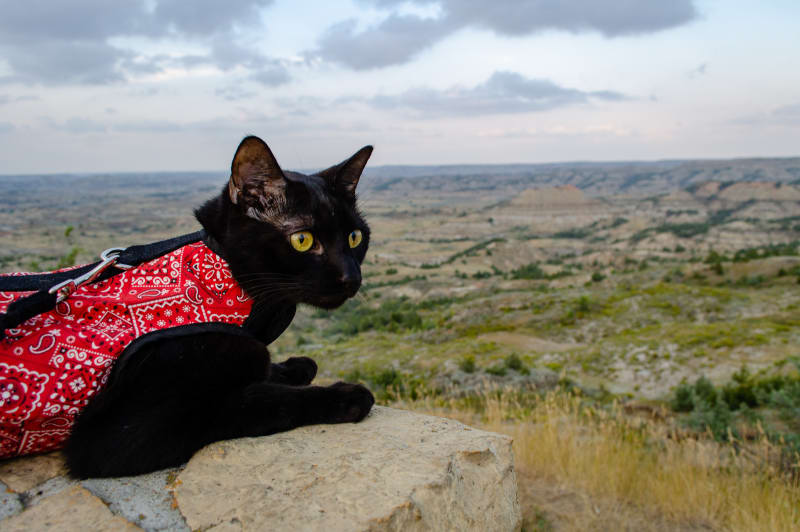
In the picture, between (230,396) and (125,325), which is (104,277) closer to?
(125,325)

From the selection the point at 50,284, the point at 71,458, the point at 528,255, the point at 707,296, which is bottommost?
the point at 528,255

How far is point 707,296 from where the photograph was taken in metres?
15.2

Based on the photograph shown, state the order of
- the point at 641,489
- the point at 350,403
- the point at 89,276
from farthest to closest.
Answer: the point at 641,489, the point at 350,403, the point at 89,276

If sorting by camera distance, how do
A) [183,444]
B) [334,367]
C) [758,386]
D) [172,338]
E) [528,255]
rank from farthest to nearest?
[528,255], [334,367], [758,386], [183,444], [172,338]

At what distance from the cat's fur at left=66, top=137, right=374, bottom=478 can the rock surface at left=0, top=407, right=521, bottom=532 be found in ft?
0.33

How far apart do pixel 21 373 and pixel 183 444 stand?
2.17 feet

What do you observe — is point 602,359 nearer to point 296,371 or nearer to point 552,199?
point 296,371

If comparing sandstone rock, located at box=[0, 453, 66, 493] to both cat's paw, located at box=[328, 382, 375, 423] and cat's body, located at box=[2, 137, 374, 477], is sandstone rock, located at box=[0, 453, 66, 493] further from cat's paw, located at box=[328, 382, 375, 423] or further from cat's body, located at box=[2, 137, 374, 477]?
cat's paw, located at box=[328, 382, 375, 423]

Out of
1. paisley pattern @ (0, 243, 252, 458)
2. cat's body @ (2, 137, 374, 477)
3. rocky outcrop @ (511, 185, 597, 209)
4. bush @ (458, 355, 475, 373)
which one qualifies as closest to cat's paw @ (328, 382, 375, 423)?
cat's body @ (2, 137, 374, 477)

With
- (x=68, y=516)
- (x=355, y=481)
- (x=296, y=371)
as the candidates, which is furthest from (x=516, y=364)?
(x=68, y=516)

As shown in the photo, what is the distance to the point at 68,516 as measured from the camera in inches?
71.9

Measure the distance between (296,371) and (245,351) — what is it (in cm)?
94

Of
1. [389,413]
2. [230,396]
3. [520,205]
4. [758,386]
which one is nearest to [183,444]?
[230,396]

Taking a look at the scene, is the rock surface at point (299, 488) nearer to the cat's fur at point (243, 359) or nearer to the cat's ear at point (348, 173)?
the cat's fur at point (243, 359)
